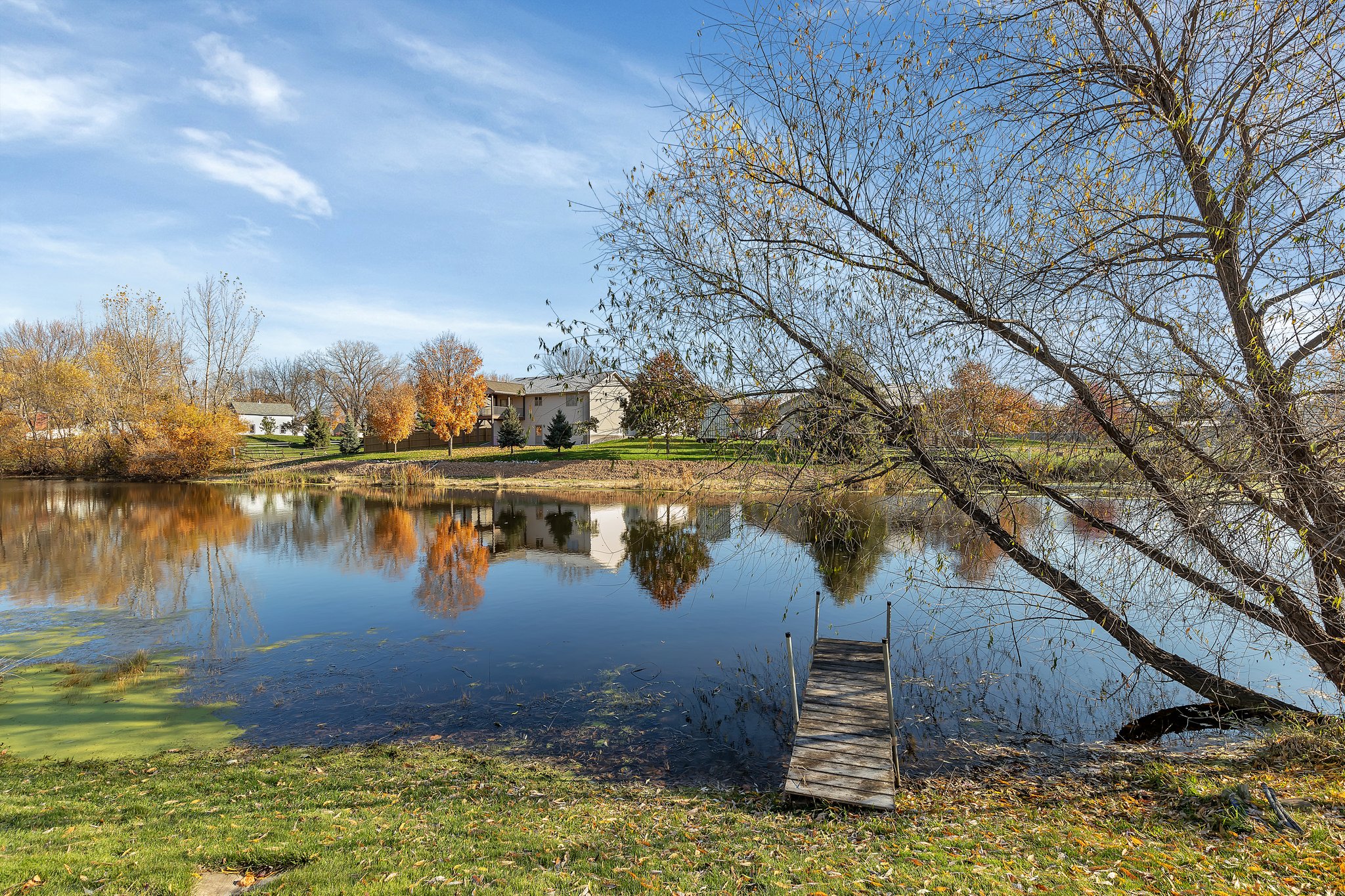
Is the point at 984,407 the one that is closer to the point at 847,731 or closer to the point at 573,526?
the point at 847,731

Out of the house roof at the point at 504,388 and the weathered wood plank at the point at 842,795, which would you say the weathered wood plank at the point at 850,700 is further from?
the house roof at the point at 504,388

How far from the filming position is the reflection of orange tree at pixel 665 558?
18.7 m

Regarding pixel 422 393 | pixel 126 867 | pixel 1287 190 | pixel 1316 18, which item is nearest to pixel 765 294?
pixel 1287 190

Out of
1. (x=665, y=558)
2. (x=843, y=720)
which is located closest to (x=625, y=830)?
(x=843, y=720)

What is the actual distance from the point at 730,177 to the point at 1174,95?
4839 mm

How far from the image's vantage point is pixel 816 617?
10.4 metres

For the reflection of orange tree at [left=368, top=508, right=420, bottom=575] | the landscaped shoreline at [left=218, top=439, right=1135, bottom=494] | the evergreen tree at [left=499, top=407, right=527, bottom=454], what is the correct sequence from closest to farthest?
the reflection of orange tree at [left=368, top=508, right=420, bottom=575], the landscaped shoreline at [left=218, top=439, right=1135, bottom=494], the evergreen tree at [left=499, top=407, right=527, bottom=454]

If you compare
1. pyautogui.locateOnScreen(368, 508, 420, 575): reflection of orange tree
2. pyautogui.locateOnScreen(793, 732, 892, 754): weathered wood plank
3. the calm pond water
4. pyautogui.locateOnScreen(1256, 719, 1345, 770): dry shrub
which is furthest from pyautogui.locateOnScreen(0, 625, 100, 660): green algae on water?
pyautogui.locateOnScreen(1256, 719, 1345, 770): dry shrub

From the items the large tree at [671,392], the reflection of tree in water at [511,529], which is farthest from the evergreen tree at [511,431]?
the large tree at [671,392]

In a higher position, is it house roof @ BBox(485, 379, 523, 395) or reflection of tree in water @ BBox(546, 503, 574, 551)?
house roof @ BBox(485, 379, 523, 395)

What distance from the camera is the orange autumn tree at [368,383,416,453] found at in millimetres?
59281

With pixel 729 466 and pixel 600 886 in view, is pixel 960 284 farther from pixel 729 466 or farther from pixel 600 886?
pixel 600 886

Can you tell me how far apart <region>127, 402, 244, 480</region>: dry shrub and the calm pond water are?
22.7 metres

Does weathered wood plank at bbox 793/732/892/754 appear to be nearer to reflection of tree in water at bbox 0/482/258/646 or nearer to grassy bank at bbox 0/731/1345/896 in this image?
grassy bank at bbox 0/731/1345/896
